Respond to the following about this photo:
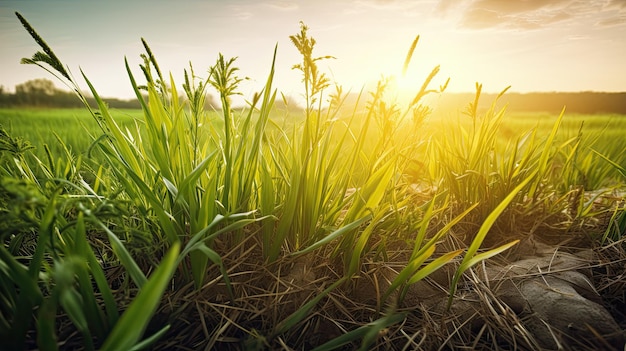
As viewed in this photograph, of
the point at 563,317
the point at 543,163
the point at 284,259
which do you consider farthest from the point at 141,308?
the point at 543,163

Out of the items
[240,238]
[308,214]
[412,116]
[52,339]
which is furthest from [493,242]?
[52,339]

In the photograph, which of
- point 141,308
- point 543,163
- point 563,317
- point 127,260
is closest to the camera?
point 141,308

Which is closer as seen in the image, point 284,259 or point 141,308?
point 141,308

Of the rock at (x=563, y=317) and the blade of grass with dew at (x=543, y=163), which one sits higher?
the blade of grass with dew at (x=543, y=163)

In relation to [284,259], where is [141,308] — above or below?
above

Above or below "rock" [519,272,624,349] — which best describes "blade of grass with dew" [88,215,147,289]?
above

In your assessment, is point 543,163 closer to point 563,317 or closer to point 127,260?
point 563,317

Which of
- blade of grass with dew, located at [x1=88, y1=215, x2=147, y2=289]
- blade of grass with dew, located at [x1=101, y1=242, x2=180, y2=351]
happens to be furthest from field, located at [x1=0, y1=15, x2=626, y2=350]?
blade of grass with dew, located at [x1=101, y1=242, x2=180, y2=351]

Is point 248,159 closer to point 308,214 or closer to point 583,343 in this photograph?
point 308,214

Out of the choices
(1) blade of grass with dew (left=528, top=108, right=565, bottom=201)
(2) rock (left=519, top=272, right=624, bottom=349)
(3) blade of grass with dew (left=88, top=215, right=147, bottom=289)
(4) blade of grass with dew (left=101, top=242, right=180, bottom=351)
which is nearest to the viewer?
(4) blade of grass with dew (left=101, top=242, right=180, bottom=351)

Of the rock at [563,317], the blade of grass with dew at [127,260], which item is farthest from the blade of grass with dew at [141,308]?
the rock at [563,317]

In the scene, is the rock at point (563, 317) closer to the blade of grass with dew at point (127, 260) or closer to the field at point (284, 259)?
the field at point (284, 259)

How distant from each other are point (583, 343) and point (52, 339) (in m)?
1.42

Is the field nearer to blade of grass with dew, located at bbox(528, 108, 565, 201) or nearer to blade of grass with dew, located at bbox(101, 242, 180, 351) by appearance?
blade of grass with dew, located at bbox(101, 242, 180, 351)
